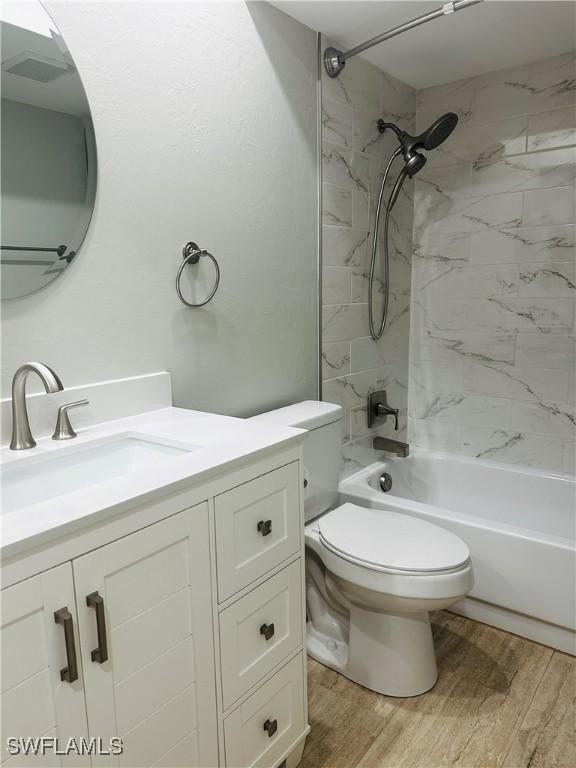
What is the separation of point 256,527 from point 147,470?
1.06ft

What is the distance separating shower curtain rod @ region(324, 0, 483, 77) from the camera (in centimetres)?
180

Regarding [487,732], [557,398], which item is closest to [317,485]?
[487,732]

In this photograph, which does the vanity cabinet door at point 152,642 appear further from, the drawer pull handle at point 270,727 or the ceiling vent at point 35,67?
the ceiling vent at point 35,67

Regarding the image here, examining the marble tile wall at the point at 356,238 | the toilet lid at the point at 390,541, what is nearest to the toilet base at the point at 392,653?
the toilet lid at the point at 390,541

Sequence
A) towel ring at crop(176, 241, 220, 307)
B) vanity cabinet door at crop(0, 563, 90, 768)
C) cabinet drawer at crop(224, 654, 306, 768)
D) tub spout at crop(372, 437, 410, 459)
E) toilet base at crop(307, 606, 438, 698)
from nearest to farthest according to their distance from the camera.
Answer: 1. vanity cabinet door at crop(0, 563, 90, 768)
2. cabinet drawer at crop(224, 654, 306, 768)
3. towel ring at crop(176, 241, 220, 307)
4. toilet base at crop(307, 606, 438, 698)
5. tub spout at crop(372, 437, 410, 459)

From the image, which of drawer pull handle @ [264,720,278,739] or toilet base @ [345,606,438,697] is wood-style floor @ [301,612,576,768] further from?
drawer pull handle @ [264,720,278,739]

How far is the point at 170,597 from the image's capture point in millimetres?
1063

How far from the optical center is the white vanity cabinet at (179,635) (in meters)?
0.86

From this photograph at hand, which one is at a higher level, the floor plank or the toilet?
the toilet

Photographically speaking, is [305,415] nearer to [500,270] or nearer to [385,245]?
[385,245]

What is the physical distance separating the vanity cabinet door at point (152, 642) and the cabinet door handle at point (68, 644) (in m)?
0.03

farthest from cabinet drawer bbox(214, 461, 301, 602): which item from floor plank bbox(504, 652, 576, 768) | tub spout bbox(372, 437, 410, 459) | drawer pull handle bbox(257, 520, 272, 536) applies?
tub spout bbox(372, 437, 410, 459)

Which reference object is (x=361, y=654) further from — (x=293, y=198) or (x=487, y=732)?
(x=293, y=198)

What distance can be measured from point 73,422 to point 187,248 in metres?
0.63
